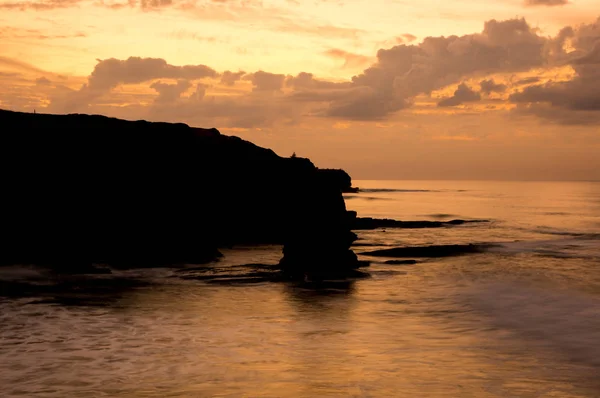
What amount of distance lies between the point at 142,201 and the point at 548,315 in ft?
92.7

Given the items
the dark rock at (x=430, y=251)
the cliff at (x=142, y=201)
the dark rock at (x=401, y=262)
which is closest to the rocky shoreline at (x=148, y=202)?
the cliff at (x=142, y=201)

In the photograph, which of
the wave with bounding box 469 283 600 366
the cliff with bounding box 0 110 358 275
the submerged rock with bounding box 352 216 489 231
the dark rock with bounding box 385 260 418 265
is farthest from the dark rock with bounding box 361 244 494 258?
the submerged rock with bounding box 352 216 489 231

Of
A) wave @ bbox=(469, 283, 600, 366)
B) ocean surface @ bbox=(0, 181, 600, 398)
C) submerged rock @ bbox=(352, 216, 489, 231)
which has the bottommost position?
wave @ bbox=(469, 283, 600, 366)

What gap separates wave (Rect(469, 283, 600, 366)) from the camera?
67.7ft

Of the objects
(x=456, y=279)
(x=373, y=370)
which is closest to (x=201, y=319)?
(x=373, y=370)

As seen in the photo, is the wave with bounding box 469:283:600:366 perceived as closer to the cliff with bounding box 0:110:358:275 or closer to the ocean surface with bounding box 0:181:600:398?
the ocean surface with bounding box 0:181:600:398

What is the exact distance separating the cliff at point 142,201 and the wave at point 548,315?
8.61 meters

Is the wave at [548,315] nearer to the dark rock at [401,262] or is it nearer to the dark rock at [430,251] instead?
the dark rock at [401,262]

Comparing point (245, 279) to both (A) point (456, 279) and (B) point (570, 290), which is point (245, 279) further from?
(B) point (570, 290)

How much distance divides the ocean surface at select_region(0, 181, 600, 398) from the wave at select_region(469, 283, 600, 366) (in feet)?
0.29

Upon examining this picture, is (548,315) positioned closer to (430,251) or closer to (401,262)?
(401,262)

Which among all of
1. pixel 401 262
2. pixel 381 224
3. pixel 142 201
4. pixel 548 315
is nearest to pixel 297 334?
pixel 548 315

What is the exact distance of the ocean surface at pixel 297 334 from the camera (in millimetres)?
15602

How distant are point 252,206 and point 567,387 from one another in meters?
41.0
